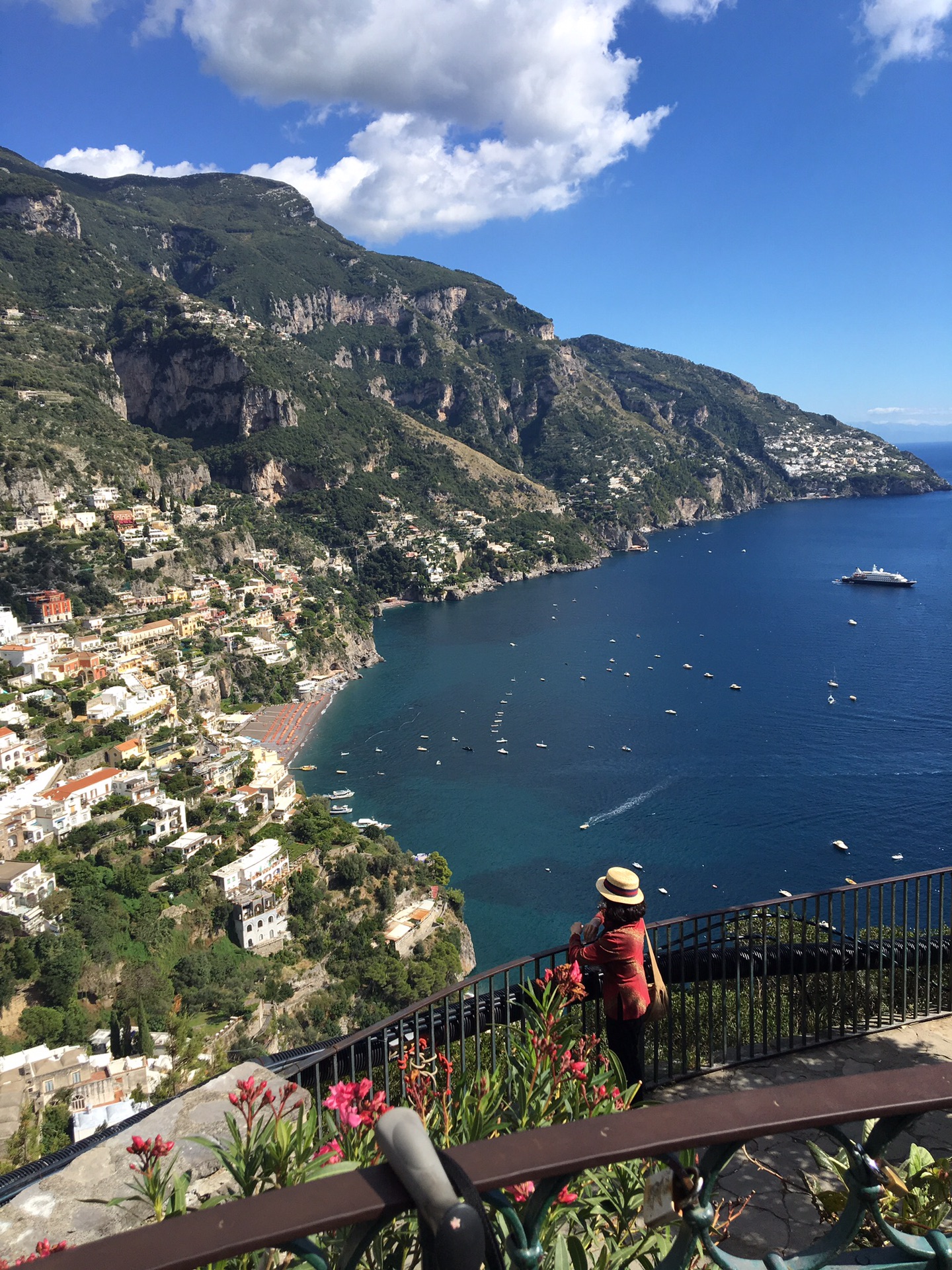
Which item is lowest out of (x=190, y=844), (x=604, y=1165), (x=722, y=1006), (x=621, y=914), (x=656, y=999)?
(x=190, y=844)

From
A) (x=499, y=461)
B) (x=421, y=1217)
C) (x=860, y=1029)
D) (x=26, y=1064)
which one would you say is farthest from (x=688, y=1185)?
(x=499, y=461)

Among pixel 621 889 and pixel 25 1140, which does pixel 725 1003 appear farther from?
pixel 25 1140

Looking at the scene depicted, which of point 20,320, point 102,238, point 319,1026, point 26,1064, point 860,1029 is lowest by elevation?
point 319,1026

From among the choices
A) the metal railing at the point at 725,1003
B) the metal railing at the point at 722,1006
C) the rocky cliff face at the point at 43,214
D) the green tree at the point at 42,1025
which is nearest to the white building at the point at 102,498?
the green tree at the point at 42,1025

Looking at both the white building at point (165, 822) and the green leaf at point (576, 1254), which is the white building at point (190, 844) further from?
the green leaf at point (576, 1254)

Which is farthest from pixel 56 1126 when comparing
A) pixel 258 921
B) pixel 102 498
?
pixel 102 498

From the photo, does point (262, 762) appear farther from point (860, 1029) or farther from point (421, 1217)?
point (421, 1217)

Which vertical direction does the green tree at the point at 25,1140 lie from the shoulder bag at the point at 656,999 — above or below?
below
